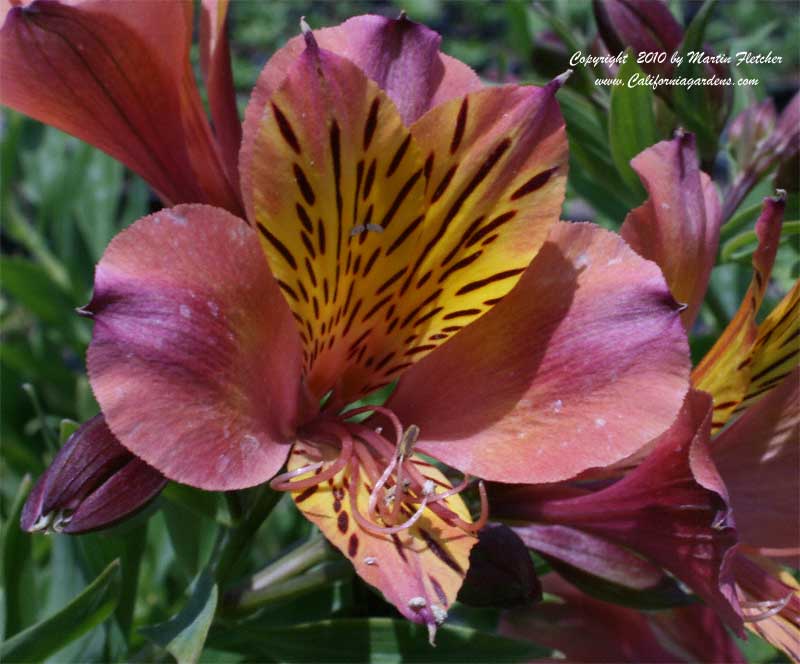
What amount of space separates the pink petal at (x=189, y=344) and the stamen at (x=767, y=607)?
0.37 m

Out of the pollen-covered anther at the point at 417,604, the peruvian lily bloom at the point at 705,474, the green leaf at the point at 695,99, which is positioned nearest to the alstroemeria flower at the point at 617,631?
the peruvian lily bloom at the point at 705,474

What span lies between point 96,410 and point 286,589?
65 centimetres

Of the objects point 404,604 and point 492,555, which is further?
point 492,555

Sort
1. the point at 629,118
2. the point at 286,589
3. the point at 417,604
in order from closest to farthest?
the point at 417,604, the point at 286,589, the point at 629,118

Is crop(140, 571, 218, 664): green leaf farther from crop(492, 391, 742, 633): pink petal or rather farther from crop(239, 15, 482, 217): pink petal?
crop(239, 15, 482, 217): pink petal

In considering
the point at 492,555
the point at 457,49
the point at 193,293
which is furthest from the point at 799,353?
the point at 457,49

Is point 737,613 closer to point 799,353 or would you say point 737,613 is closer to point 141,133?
point 799,353

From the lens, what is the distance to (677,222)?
0.81 meters

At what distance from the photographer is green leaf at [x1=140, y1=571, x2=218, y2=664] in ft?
2.65

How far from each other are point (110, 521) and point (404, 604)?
0.79 ft

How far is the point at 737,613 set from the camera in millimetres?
730

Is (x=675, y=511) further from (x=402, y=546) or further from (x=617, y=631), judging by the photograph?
(x=617, y=631)

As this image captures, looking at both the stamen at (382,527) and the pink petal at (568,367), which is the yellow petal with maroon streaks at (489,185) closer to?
the pink petal at (568,367)

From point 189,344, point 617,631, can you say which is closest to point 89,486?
point 189,344
